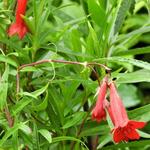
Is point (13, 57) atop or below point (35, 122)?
atop

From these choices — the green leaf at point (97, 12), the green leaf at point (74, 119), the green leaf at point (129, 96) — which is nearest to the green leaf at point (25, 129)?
the green leaf at point (74, 119)

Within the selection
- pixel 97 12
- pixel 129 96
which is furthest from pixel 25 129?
pixel 129 96

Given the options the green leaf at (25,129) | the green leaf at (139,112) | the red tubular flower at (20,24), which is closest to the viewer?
the green leaf at (25,129)

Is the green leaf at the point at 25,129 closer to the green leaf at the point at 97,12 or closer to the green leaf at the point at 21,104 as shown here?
the green leaf at the point at 21,104

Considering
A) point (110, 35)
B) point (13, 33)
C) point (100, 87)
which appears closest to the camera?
point (100, 87)

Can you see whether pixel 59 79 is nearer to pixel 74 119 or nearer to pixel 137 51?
pixel 74 119

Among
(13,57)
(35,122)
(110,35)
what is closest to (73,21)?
(110,35)

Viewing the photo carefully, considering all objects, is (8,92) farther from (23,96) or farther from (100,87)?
(100,87)
